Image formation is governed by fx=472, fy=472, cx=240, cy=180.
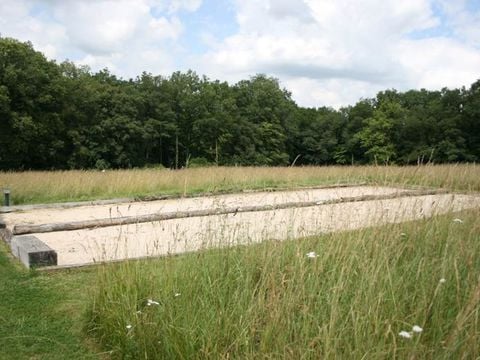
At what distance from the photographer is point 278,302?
2.75 m

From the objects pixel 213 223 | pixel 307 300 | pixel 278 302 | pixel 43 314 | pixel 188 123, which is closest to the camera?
pixel 278 302

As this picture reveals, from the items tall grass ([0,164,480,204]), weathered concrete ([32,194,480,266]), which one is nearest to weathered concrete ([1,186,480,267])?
weathered concrete ([32,194,480,266])

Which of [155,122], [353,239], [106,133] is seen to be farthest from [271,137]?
[353,239]

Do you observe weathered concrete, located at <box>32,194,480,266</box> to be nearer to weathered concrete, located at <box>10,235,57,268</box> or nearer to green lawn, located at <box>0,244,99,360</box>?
weathered concrete, located at <box>10,235,57,268</box>

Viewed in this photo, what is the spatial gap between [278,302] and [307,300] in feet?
0.80

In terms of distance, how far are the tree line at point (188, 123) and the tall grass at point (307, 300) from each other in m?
31.8

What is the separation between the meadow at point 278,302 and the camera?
2.39 m

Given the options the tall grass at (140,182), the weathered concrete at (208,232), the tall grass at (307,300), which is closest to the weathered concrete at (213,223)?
the weathered concrete at (208,232)

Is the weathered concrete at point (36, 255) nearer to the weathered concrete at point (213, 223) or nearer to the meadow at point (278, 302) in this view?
the weathered concrete at point (213, 223)

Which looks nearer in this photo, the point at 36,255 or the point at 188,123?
the point at 36,255

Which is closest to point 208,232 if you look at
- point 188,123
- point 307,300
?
point 307,300

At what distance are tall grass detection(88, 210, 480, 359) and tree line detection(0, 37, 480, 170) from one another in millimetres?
31793

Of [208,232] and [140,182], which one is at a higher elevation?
[208,232]

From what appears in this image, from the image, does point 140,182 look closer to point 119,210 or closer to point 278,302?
point 119,210
